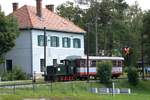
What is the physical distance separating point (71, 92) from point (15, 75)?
866 inches

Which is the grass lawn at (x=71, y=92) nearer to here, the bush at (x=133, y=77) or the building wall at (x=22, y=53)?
the bush at (x=133, y=77)

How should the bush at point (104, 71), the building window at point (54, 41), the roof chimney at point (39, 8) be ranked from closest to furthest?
the bush at point (104, 71) → the roof chimney at point (39, 8) → the building window at point (54, 41)

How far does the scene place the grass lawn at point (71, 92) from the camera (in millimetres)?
39500

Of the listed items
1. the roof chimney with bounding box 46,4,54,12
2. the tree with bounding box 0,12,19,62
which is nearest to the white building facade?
the roof chimney with bounding box 46,4,54,12

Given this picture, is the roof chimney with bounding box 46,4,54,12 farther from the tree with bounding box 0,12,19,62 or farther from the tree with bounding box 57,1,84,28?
the tree with bounding box 57,1,84,28

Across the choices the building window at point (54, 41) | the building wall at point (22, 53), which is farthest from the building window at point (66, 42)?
the building wall at point (22, 53)

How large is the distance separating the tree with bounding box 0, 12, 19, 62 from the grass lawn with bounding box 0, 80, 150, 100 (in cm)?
1394

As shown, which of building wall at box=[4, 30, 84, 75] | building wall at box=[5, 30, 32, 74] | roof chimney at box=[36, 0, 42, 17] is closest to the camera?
building wall at box=[4, 30, 84, 75]

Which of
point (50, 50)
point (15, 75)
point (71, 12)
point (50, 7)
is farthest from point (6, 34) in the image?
point (71, 12)

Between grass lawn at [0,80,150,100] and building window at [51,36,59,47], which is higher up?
building window at [51,36,59,47]

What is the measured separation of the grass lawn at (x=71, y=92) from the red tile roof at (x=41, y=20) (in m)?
16.1

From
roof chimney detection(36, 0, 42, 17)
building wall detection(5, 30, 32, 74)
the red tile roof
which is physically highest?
roof chimney detection(36, 0, 42, 17)

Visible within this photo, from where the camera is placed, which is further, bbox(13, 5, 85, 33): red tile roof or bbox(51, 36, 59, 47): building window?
bbox(51, 36, 59, 47): building window

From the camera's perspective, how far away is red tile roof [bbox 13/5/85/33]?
77.2 m
